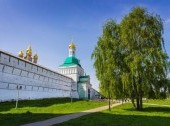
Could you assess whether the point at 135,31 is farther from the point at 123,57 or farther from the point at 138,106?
the point at 138,106

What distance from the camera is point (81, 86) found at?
9850cm

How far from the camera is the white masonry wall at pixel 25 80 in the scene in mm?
48438

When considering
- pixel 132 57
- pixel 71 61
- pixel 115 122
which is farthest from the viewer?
pixel 71 61

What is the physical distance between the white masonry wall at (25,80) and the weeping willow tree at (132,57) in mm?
19034

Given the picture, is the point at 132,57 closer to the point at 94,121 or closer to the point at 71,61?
the point at 94,121

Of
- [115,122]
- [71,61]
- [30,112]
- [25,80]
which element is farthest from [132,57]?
[71,61]

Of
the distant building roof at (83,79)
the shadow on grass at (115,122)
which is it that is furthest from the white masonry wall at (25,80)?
the shadow on grass at (115,122)

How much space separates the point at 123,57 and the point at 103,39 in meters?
2.99

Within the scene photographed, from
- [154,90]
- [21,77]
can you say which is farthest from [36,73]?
[154,90]

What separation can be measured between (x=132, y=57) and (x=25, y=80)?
28904 millimetres

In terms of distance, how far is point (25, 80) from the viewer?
56.7 metres

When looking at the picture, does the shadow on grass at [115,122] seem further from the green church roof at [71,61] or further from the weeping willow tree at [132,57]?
the green church roof at [71,61]

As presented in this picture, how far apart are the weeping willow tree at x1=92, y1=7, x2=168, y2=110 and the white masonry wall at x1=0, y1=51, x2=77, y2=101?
1903 cm

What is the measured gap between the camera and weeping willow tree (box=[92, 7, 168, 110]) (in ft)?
104
